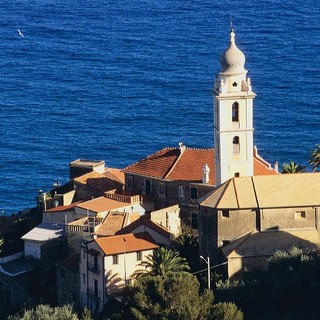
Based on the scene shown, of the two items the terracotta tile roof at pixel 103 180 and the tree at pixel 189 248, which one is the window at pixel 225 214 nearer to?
the tree at pixel 189 248

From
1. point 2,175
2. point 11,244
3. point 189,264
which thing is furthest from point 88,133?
point 189,264

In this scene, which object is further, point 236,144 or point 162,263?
point 236,144

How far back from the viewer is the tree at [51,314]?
112500 mm

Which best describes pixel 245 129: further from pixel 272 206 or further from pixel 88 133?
pixel 88 133

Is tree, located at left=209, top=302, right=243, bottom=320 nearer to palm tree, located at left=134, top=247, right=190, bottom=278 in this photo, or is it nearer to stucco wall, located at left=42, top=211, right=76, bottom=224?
palm tree, located at left=134, top=247, right=190, bottom=278

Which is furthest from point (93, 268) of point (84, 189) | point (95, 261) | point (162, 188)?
point (84, 189)

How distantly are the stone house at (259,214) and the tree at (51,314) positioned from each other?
9.22 metres

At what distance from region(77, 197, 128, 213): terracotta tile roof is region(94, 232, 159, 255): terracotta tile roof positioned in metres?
7.51

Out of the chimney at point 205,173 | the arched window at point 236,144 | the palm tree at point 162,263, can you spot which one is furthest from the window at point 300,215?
the chimney at point 205,173

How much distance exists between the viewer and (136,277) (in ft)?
375

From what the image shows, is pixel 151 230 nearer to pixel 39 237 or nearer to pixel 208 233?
pixel 208 233

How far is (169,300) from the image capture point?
10894cm

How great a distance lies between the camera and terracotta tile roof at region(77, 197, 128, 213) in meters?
124

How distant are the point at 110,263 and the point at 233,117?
13.1 metres
